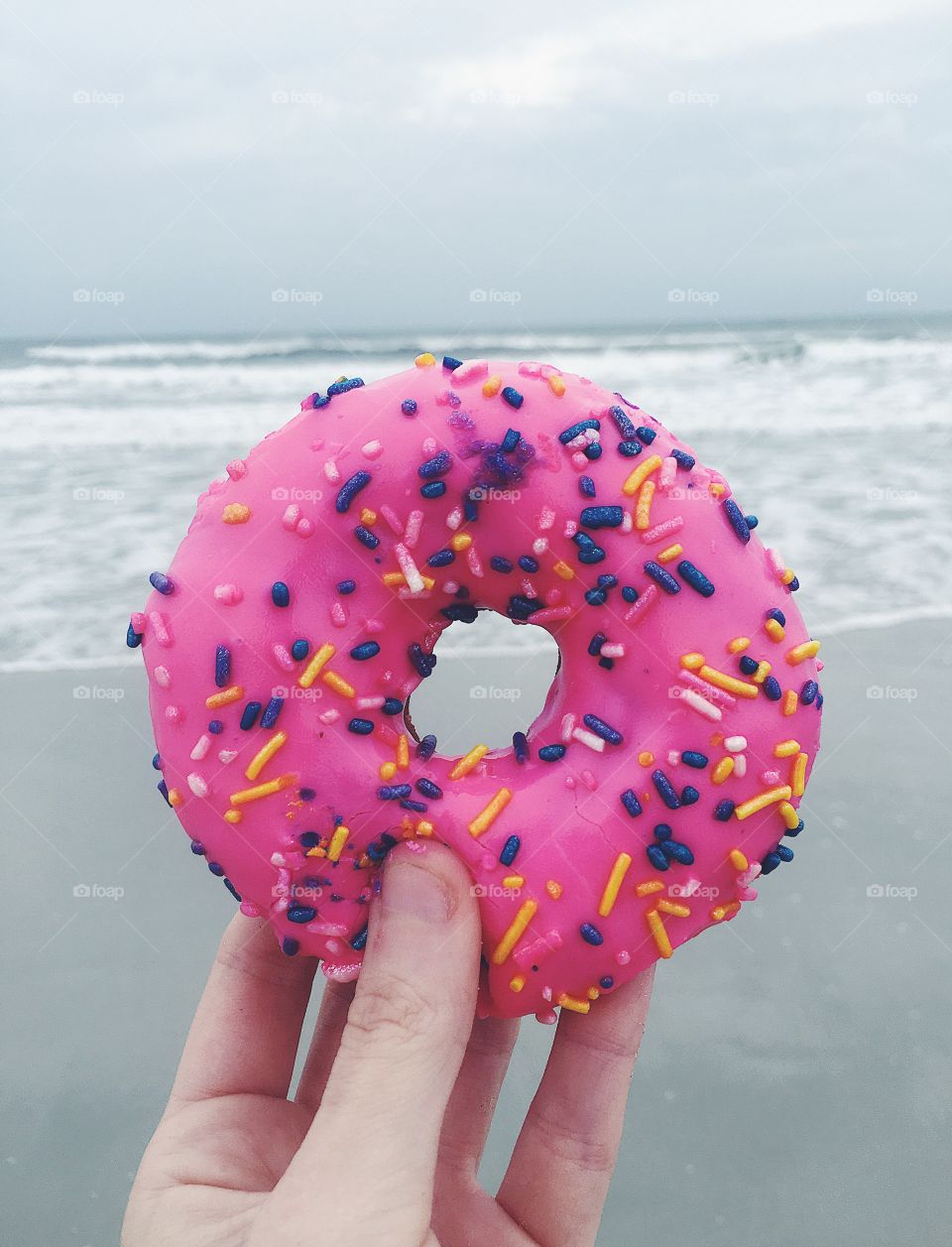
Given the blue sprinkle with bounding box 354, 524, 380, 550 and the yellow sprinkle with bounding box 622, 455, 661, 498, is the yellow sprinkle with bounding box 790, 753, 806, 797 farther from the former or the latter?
the blue sprinkle with bounding box 354, 524, 380, 550

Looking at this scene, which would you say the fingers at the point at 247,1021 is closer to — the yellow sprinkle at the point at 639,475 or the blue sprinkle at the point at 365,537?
the blue sprinkle at the point at 365,537

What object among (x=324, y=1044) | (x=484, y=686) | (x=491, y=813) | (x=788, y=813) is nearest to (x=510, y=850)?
(x=491, y=813)

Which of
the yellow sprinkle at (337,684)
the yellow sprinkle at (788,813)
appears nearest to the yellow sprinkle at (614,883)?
the yellow sprinkle at (788,813)

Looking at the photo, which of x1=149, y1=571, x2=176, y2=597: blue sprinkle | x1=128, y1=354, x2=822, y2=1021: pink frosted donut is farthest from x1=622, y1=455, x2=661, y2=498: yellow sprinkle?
x1=149, y1=571, x2=176, y2=597: blue sprinkle

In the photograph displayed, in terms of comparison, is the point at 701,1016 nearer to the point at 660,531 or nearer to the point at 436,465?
the point at 660,531

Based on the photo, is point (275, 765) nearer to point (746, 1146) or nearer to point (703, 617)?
point (703, 617)

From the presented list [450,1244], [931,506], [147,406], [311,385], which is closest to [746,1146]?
[450,1244]
